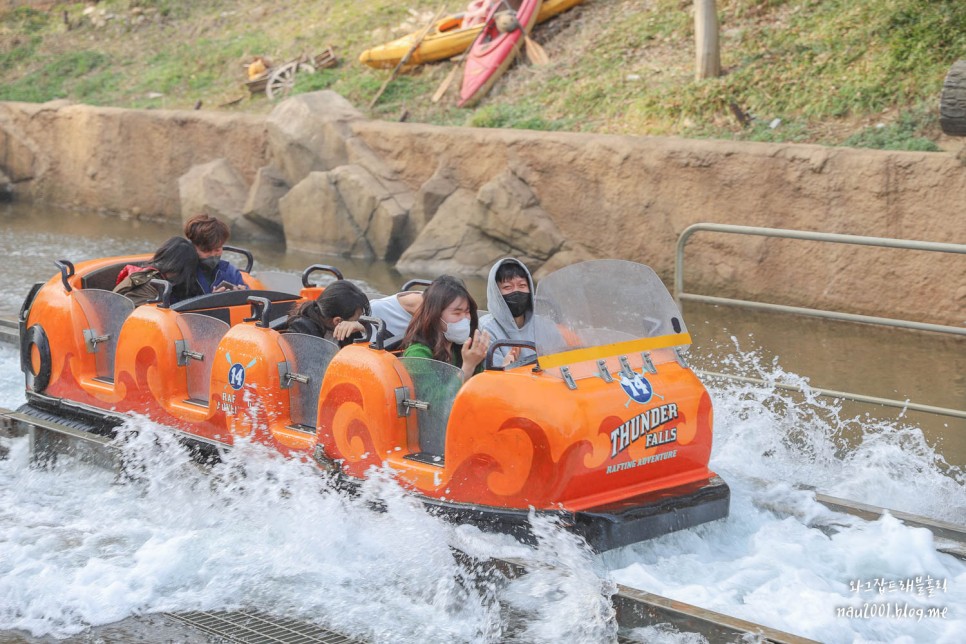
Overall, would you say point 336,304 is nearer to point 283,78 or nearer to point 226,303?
point 226,303

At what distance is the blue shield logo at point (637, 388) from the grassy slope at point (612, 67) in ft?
19.9

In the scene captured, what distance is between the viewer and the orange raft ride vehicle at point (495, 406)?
4.20m

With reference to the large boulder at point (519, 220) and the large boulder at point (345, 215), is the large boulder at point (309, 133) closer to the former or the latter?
the large boulder at point (345, 215)

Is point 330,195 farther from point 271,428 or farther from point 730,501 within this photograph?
point 730,501

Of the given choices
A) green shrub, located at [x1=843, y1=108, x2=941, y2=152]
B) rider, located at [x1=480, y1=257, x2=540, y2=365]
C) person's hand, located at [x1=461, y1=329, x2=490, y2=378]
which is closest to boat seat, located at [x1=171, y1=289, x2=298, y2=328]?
rider, located at [x1=480, y1=257, x2=540, y2=365]

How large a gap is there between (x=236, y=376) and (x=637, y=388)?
2015mm

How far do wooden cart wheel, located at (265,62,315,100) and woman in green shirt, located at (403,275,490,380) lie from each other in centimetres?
1210

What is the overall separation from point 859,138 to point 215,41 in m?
12.6

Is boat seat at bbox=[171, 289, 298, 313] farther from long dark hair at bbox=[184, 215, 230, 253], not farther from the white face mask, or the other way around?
the white face mask

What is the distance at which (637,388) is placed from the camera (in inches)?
171

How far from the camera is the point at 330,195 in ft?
41.9

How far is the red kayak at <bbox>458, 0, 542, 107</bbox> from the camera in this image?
1386 centimetres

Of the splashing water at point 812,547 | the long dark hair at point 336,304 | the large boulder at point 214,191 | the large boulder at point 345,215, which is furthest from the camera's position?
the large boulder at point 214,191

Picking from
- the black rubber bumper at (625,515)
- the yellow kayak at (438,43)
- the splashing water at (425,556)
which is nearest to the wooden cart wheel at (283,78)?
the yellow kayak at (438,43)
